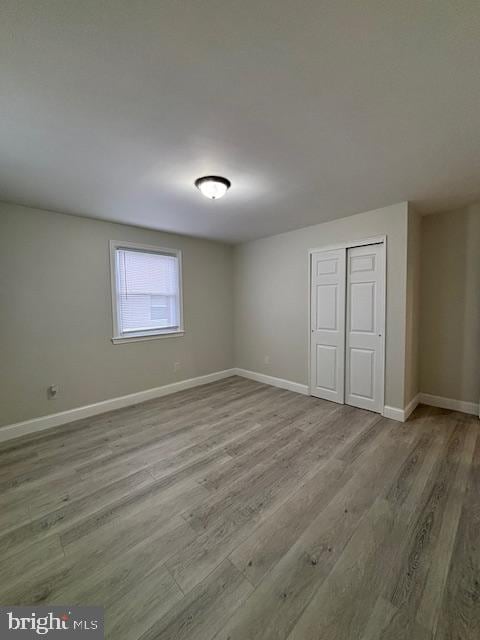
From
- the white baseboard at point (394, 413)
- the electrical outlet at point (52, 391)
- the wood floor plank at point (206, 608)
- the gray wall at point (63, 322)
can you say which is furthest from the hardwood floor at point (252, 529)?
the gray wall at point (63, 322)

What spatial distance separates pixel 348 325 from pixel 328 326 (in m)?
0.28

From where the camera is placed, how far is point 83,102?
4.63ft

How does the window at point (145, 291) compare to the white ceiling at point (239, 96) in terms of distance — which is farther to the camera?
the window at point (145, 291)

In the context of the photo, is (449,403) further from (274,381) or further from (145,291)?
(145,291)

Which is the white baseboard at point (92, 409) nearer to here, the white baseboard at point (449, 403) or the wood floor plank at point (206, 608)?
the wood floor plank at point (206, 608)

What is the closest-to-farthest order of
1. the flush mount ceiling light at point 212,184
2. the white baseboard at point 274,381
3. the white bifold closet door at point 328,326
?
the flush mount ceiling light at point 212,184
the white bifold closet door at point 328,326
the white baseboard at point 274,381

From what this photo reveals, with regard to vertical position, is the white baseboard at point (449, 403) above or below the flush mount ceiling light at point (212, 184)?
below

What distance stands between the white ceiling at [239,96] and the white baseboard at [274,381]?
9.11ft

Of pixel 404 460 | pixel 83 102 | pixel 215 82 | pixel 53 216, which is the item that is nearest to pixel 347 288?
pixel 404 460

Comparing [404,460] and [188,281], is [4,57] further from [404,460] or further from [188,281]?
[404,460]

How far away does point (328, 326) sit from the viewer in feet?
11.9

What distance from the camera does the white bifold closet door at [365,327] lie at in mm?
3141

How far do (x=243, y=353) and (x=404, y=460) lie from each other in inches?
120

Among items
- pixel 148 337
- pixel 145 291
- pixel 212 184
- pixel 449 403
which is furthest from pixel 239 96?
pixel 449 403
